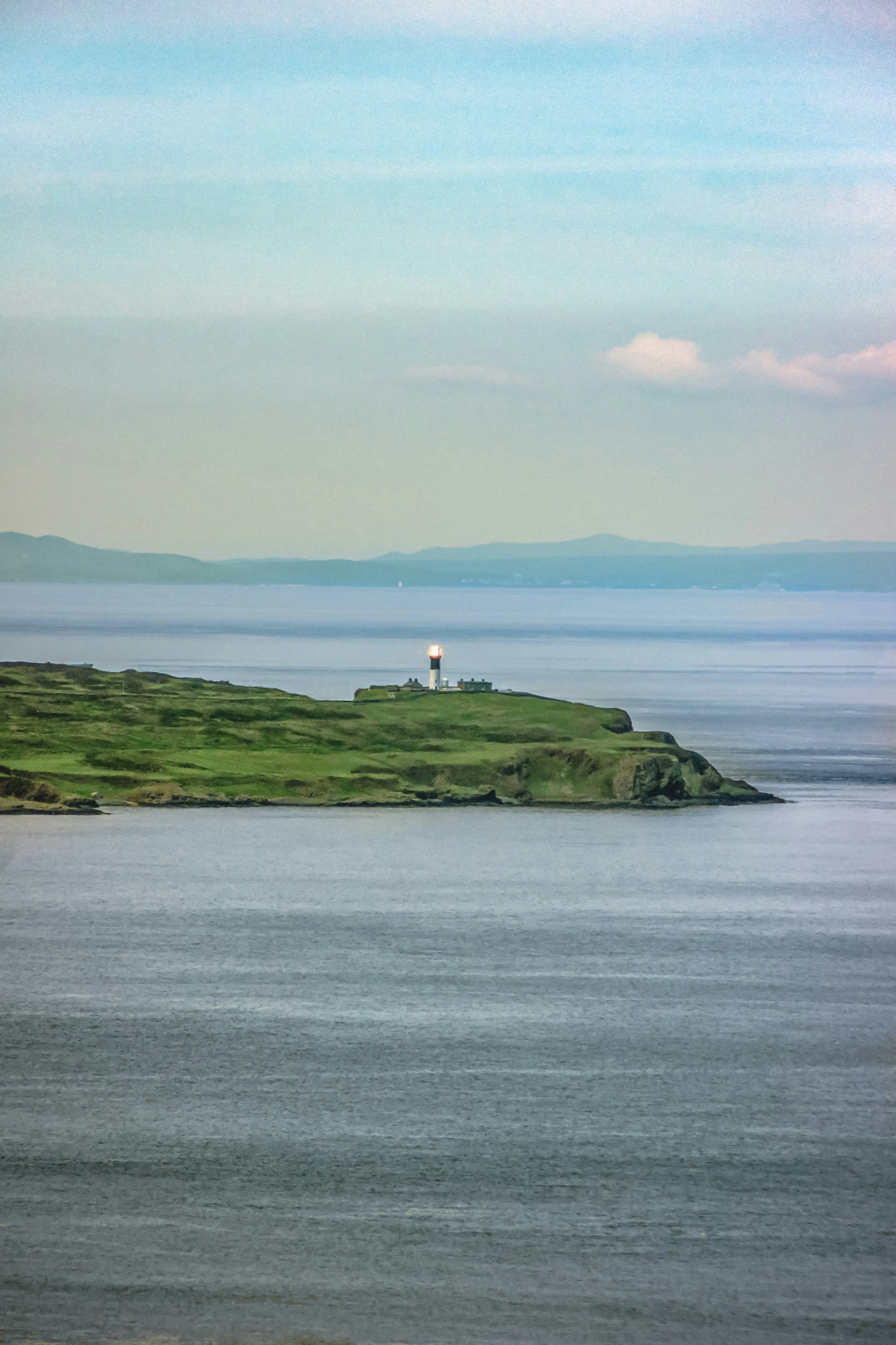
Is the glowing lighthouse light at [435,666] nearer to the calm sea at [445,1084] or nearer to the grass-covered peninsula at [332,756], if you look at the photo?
the grass-covered peninsula at [332,756]

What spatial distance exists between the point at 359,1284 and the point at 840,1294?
5252 mm

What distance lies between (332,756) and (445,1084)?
1450 inches

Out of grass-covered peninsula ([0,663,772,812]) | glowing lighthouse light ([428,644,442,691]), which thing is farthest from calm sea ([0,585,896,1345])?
glowing lighthouse light ([428,644,442,691])

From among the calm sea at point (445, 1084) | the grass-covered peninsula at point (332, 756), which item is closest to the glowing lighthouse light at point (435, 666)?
the grass-covered peninsula at point (332, 756)

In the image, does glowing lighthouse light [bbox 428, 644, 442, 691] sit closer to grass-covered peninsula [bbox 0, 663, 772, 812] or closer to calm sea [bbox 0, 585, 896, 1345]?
grass-covered peninsula [bbox 0, 663, 772, 812]

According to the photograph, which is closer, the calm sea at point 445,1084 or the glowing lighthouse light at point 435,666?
the calm sea at point 445,1084

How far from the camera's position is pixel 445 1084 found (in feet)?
82.2

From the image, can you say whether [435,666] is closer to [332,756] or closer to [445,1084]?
[332,756]

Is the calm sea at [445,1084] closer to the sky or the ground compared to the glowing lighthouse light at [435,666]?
closer to the ground

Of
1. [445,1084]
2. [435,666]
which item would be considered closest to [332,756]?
[435,666]

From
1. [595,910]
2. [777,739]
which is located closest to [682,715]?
[777,739]

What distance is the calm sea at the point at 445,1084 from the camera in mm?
17031

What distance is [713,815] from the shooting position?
57969 millimetres

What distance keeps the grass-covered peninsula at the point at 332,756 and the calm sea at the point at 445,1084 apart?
361cm
